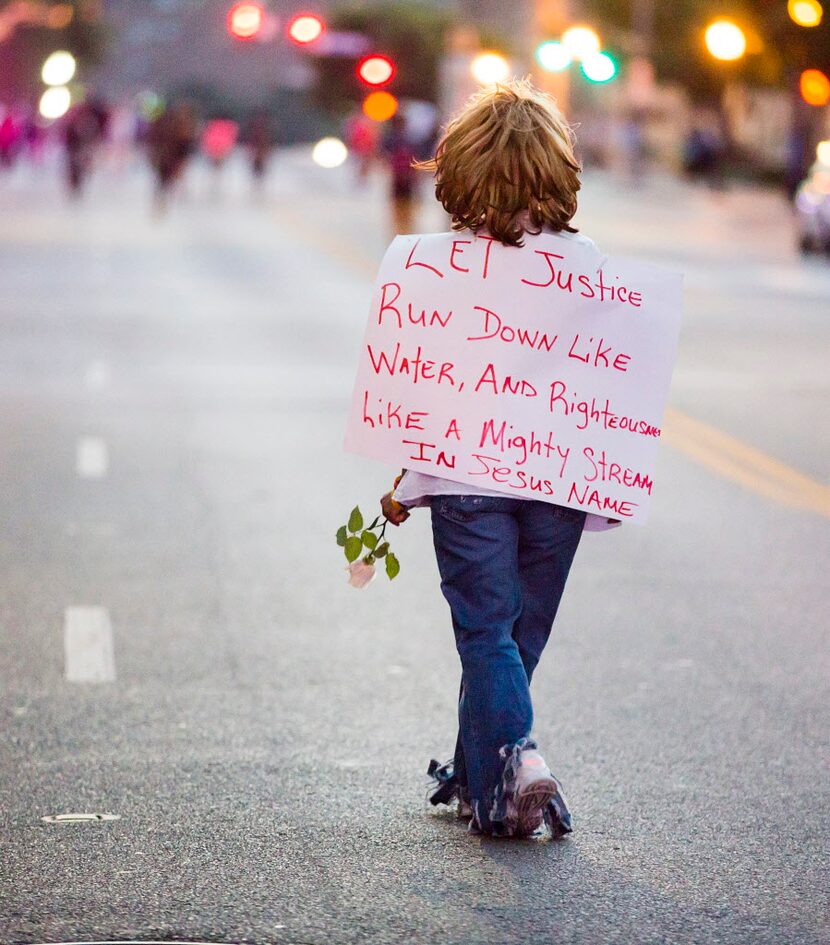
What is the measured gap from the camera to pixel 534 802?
16.1ft

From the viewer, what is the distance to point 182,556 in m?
9.40

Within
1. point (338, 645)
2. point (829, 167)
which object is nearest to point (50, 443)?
point (338, 645)

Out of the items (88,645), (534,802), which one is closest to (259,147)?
(88,645)

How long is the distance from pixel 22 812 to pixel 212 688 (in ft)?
5.19

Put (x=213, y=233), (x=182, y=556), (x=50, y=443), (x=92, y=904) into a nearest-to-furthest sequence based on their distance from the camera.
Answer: (x=92, y=904), (x=182, y=556), (x=50, y=443), (x=213, y=233)

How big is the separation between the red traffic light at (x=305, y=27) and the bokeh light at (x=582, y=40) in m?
8.04

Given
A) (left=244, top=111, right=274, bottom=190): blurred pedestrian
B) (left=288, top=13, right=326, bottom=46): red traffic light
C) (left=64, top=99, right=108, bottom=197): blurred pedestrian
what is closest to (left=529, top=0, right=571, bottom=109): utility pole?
(left=288, top=13, right=326, bottom=46): red traffic light

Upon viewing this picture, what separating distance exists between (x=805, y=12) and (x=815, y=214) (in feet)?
31.1

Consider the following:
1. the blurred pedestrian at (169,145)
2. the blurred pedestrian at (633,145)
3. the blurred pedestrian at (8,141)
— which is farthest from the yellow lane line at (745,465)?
the blurred pedestrian at (8,141)

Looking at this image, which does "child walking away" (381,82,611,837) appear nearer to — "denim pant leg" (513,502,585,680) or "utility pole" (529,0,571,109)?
"denim pant leg" (513,502,585,680)

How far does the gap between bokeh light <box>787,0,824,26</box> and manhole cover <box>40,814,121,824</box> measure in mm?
22501

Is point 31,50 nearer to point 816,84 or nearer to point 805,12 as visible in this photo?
point 816,84

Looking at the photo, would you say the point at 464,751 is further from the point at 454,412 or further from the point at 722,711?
the point at 722,711

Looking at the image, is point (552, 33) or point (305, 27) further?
point (305, 27)
